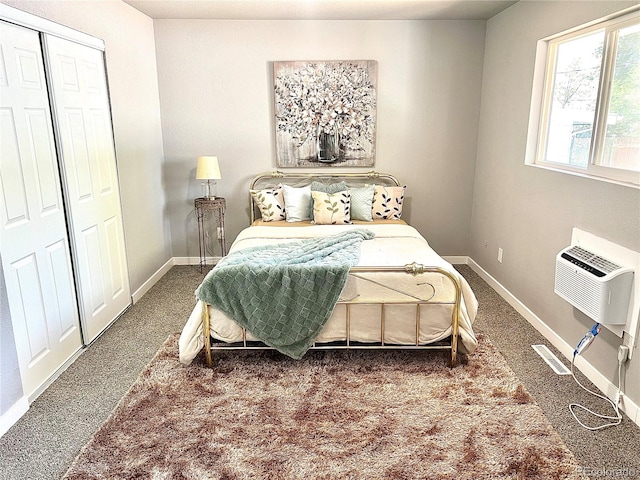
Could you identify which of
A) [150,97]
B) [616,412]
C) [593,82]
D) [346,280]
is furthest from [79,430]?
[593,82]

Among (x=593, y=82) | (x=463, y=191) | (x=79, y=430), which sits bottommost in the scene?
(x=79, y=430)

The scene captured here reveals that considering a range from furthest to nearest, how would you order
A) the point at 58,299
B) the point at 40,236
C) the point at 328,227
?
the point at 328,227 < the point at 58,299 < the point at 40,236

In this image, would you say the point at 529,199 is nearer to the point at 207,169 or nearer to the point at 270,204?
the point at 270,204

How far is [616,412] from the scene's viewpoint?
2.36 metres

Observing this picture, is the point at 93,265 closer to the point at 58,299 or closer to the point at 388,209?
the point at 58,299

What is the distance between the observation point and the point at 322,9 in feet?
12.9

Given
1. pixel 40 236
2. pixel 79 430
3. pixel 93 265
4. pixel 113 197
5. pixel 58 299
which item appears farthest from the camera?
pixel 113 197

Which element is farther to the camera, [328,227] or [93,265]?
[328,227]

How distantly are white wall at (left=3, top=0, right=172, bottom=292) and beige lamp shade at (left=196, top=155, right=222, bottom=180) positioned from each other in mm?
447

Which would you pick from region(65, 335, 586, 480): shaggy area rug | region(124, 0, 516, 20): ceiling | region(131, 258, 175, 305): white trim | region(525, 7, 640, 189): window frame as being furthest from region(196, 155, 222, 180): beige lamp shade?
region(525, 7, 640, 189): window frame

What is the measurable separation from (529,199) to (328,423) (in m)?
2.27

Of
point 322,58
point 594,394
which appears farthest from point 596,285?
point 322,58

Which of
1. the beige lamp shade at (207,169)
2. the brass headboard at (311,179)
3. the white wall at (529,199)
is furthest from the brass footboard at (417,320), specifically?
the brass headboard at (311,179)

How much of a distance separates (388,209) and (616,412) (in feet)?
8.14
